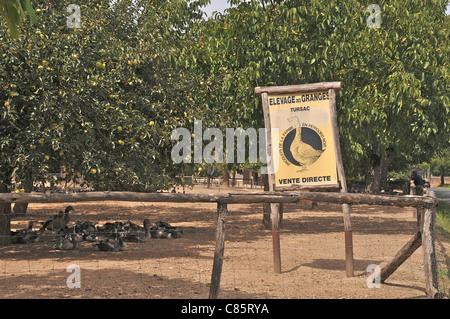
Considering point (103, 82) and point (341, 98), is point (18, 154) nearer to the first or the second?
point (103, 82)

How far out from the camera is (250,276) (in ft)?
31.3

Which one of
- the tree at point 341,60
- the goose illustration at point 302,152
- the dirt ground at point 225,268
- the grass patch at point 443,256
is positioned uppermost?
the tree at point 341,60

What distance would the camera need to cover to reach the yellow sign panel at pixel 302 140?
991 centimetres

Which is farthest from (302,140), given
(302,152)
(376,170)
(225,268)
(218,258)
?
(376,170)

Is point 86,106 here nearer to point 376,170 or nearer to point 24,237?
point 24,237

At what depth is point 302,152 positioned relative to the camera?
10.0m

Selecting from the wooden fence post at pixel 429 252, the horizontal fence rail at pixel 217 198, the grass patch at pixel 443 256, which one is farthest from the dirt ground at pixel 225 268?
the horizontal fence rail at pixel 217 198

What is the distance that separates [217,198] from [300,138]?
3.80 meters

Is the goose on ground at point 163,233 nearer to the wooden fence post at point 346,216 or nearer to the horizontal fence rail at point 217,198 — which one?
the wooden fence post at point 346,216

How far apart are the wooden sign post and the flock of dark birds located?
14.2 feet

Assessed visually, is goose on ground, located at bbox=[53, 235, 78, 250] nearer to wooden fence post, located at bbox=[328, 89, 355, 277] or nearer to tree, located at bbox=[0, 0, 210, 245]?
tree, located at bbox=[0, 0, 210, 245]

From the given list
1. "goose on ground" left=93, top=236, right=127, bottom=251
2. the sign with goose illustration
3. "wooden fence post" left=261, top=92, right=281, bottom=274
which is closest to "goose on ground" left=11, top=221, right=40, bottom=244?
"goose on ground" left=93, top=236, right=127, bottom=251

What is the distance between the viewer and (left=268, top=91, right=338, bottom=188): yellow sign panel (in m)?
9.91
